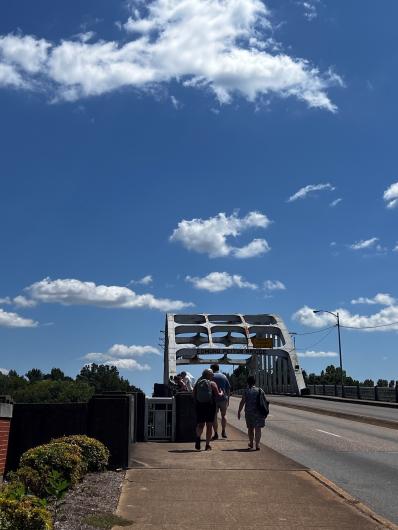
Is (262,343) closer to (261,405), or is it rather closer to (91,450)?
(261,405)

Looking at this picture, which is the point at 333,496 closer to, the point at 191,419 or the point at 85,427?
the point at 85,427

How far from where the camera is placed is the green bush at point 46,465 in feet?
23.8

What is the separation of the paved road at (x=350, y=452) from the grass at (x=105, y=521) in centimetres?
300

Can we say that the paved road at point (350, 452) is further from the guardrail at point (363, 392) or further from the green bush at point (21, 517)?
the guardrail at point (363, 392)

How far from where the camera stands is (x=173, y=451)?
39.1 ft

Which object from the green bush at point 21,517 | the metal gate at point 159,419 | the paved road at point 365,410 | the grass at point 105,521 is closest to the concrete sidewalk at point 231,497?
the grass at point 105,521

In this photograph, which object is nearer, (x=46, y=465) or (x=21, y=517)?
(x=21, y=517)

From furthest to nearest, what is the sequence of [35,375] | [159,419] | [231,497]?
1. [35,375]
2. [159,419]
3. [231,497]

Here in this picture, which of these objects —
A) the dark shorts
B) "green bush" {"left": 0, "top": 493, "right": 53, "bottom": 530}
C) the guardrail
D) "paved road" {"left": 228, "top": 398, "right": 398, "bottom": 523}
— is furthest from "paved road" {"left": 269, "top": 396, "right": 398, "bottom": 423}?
"green bush" {"left": 0, "top": 493, "right": 53, "bottom": 530}

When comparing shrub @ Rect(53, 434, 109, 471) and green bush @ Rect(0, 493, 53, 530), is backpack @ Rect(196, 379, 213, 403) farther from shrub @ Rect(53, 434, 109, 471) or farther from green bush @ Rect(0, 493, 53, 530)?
green bush @ Rect(0, 493, 53, 530)

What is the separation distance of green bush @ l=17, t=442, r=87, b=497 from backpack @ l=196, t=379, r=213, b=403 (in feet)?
14.1

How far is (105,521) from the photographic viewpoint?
6.18m

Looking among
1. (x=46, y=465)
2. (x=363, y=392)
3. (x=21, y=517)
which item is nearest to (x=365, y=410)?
(x=363, y=392)

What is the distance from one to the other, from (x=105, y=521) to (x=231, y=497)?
1.90 meters
